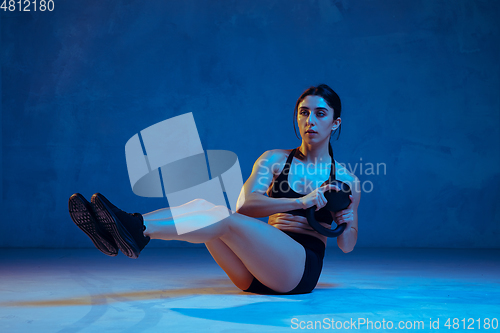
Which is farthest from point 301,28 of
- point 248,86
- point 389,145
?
point 389,145

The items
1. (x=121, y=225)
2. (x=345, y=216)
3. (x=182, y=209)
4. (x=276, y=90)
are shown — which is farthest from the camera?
(x=276, y=90)

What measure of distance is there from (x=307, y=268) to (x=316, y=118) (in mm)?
685

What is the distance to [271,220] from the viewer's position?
227 centimetres

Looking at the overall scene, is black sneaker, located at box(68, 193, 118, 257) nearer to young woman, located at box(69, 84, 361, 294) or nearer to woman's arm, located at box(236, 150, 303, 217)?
young woman, located at box(69, 84, 361, 294)

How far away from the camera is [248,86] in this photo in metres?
4.71

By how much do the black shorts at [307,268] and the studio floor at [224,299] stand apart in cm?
4

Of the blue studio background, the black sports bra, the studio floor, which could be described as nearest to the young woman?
the black sports bra

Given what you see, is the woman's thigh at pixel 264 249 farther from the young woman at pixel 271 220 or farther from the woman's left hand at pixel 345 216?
the woman's left hand at pixel 345 216

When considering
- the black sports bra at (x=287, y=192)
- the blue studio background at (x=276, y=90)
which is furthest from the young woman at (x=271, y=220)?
the blue studio background at (x=276, y=90)

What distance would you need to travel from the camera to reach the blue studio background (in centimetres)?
462

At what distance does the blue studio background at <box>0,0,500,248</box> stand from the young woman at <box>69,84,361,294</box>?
2445mm

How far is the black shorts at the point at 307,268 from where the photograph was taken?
2047mm

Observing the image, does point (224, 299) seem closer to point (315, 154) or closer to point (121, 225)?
point (121, 225)

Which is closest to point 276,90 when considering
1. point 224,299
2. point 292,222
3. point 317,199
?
point 292,222
